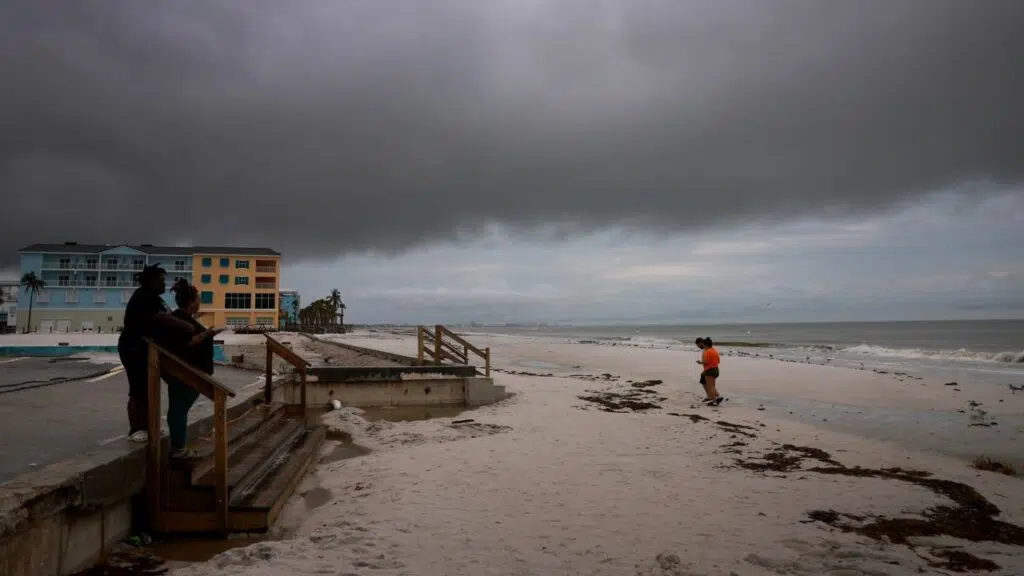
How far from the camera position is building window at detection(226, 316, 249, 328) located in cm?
6738

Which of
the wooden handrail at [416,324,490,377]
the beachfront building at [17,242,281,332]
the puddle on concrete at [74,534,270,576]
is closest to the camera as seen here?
the puddle on concrete at [74,534,270,576]

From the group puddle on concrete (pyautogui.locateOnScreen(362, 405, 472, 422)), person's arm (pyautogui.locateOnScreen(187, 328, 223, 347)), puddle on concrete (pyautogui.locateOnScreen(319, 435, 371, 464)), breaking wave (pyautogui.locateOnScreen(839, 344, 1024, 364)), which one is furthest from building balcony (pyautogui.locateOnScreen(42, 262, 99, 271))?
breaking wave (pyautogui.locateOnScreen(839, 344, 1024, 364))

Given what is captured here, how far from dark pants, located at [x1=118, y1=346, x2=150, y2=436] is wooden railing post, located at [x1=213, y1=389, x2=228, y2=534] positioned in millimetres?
850

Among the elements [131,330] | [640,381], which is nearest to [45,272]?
[640,381]

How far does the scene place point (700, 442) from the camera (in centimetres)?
883

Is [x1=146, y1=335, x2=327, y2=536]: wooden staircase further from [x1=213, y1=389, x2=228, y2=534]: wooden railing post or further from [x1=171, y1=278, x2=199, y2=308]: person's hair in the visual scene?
[x1=171, y1=278, x2=199, y2=308]: person's hair

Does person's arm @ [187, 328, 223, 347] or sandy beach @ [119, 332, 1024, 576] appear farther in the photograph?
person's arm @ [187, 328, 223, 347]

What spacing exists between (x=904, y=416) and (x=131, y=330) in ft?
46.6

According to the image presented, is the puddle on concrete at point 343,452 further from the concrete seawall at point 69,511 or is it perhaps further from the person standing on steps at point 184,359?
the concrete seawall at point 69,511

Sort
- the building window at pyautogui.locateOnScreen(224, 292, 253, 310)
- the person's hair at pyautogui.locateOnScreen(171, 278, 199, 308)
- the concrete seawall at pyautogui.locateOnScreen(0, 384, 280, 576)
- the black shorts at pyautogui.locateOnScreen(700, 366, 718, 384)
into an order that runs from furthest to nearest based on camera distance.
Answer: the building window at pyautogui.locateOnScreen(224, 292, 253, 310) < the black shorts at pyautogui.locateOnScreen(700, 366, 718, 384) < the person's hair at pyautogui.locateOnScreen(171, 278, 199, 308) < the concrete seawall at pyautogui.locateOnScreen(0, 384, 280, 576)

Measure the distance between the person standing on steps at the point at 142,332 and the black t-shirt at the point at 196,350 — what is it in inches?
6.8

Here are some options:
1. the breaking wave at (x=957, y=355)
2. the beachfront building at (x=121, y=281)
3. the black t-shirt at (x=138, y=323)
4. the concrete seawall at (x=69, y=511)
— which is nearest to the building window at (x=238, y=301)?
the beachfront building at (x=121, y=281)

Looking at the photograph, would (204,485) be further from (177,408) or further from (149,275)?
(149,275)

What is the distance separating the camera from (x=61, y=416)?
6.51 m
